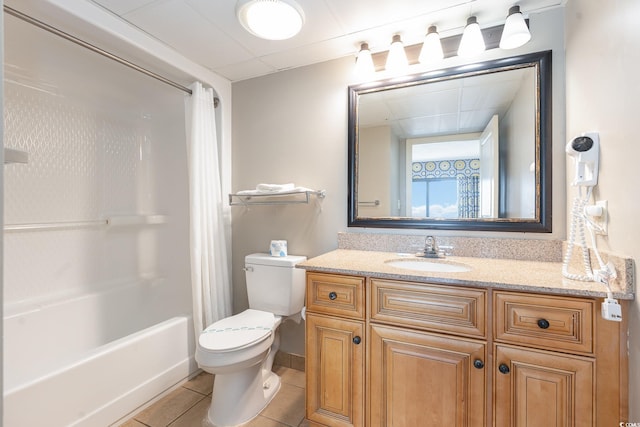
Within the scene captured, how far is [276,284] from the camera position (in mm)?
1867

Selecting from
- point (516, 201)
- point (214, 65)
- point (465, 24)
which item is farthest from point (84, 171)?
point (516, 201)

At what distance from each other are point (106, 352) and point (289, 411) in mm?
1004

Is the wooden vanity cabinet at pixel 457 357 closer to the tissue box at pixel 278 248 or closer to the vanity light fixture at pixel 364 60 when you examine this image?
the tissue box at pixel 278 248

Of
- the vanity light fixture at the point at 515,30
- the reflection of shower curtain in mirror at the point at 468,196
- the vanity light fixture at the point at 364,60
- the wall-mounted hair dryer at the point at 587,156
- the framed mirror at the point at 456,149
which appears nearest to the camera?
the wall-mounted hair dryer at the point at 587,156

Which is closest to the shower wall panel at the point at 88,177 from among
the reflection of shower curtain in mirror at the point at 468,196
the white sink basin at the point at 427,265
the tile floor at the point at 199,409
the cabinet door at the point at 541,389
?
the tile floor at the point at 199,409

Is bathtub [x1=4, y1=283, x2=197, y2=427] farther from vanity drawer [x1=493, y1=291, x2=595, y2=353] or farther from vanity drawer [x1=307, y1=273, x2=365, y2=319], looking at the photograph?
vanity drawer [x1=493, y1=291, x2=595, y2=353]

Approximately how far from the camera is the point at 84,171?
6.96 feet

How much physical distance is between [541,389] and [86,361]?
193cm

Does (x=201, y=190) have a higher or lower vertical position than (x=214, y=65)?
lower

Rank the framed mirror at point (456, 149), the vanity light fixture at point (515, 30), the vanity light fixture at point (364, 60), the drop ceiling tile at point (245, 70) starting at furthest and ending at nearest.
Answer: the drop ceiling tile at point (245, 70) → the vanity light fixture at point (364, 60) → the framed mirror at point (456, 149) → the vanity light fixture at point (515, 30)

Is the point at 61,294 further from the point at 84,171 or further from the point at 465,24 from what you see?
the point at 465,24

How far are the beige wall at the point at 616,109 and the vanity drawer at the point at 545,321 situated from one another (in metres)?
0.13

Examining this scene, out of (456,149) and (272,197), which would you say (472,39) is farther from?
(272,197)

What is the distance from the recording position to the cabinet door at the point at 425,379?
113 centimetres
